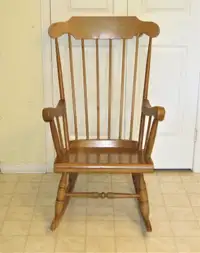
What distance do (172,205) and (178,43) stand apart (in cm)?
98

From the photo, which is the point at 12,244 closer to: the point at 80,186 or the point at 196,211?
the point at 80,186

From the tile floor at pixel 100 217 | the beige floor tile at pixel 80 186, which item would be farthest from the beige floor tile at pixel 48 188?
the beige floor tile at pixel 80 186

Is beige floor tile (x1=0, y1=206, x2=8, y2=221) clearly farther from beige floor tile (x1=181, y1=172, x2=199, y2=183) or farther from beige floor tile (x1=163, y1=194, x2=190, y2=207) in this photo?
beige floor tile (x1=181, y1=172, x2=199, y2=183)

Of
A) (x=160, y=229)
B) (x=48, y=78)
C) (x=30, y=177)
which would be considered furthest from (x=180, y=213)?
(x=48, y=78)

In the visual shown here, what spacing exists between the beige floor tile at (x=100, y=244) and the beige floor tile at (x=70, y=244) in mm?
30

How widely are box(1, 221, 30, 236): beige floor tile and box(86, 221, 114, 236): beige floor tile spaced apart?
1.06ft

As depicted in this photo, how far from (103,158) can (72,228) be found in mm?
407

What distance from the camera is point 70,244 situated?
1.93m

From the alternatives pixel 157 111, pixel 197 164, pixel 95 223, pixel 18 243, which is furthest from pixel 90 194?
pixel 197 164

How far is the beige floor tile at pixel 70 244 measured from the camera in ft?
6.21

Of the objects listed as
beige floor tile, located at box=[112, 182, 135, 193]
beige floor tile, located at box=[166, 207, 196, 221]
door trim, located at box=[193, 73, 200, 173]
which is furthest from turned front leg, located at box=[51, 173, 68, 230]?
door trim, located at box=[193, 73, 200, 173]

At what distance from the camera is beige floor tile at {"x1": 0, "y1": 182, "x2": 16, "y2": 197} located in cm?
243

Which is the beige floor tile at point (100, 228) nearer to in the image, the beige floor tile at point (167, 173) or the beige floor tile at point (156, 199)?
the beige floor tile at point (156, 199)

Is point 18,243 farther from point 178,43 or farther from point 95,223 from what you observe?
point 178,43
